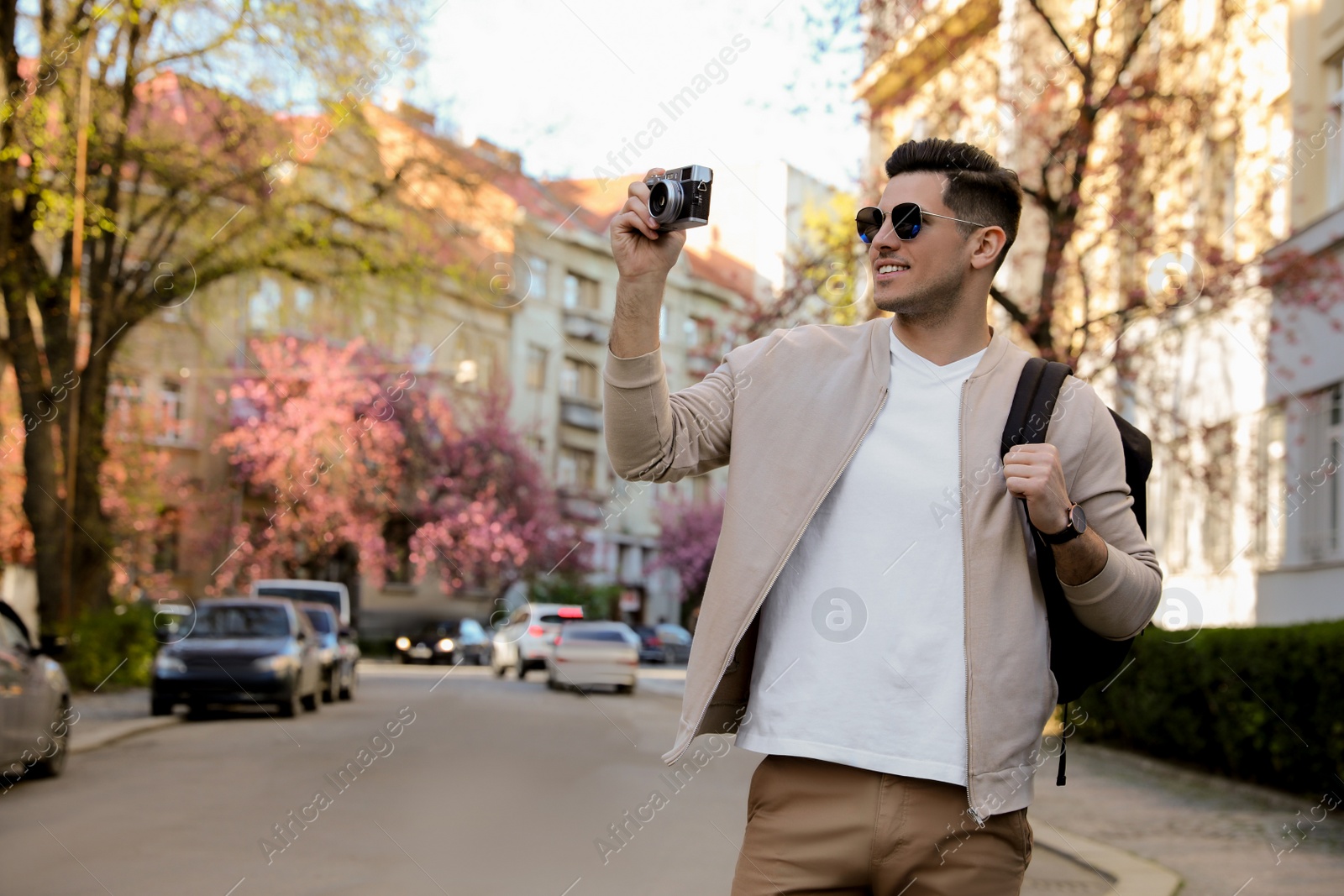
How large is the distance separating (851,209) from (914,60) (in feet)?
6.11

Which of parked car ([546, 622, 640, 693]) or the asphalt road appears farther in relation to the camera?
parked car ([546, 622, 640, 693])

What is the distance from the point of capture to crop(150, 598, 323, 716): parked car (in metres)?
17.8

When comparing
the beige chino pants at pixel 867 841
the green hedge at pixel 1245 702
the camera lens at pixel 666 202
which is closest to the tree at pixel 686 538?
the green hedge at pixel 1245 702

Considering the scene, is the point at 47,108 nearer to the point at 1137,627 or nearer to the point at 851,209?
the point at 851,209

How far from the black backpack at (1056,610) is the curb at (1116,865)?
16.8 feet

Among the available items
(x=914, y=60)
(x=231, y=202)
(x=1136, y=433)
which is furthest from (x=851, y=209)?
(x=1136, y=433)

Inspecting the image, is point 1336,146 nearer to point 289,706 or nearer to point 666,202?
point 289,706

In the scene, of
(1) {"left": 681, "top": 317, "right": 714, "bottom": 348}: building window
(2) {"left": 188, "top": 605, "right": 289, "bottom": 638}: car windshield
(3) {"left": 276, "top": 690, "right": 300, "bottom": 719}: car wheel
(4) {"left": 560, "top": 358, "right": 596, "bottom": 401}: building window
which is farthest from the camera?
(4) {"left": 560, "top": 358, "right": 596, "bottom": 401}: building window

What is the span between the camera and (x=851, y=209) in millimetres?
17656

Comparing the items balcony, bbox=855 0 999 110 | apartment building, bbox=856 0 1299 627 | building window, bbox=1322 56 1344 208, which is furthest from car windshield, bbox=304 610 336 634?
building window, bbox=1322 56 1344 208

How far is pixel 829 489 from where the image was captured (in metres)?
2.59

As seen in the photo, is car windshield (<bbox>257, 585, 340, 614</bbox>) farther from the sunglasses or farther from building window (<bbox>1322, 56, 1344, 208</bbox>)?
the sunglasses

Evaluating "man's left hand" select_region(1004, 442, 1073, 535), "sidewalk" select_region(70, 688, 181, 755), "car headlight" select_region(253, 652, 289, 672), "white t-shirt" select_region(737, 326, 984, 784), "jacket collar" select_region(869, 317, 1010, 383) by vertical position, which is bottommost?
"sidewalk" select_region(70, 688, 181, 755)

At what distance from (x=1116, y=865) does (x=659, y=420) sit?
21.8 ft
